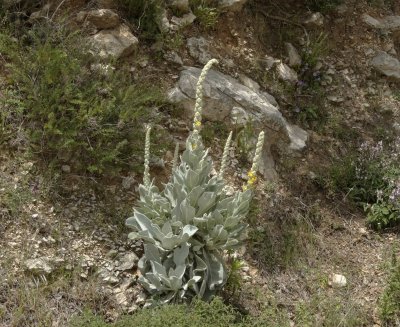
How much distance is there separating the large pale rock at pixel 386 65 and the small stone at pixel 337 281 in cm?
343

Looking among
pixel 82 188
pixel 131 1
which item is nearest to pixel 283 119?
pixel 131 1

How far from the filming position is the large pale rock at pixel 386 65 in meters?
7.26

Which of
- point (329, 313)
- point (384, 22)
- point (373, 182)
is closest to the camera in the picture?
point (329, 313)

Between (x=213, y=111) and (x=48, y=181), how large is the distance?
1.90m

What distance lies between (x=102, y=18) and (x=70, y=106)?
1275mm

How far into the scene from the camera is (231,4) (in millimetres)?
6312

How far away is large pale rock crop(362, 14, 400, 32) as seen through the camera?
768cm

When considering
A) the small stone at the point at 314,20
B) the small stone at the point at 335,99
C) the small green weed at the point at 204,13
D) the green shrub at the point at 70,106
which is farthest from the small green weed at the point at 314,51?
the green shrub at the point at 70,106

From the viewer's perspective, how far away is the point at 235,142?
18.3 feet

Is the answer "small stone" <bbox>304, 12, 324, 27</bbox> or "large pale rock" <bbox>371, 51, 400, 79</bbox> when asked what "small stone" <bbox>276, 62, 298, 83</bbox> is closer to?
"small stone" <bbox>304, 12, 324, 27</bbox>

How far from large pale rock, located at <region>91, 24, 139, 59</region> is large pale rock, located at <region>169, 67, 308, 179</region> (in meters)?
0.60

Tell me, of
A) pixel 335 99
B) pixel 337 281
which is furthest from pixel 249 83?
pixel 337 281

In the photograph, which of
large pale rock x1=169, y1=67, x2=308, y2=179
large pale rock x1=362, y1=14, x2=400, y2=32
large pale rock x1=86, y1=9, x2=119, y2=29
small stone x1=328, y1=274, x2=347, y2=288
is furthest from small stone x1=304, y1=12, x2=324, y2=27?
small stone x1=328, y1=274, x2=347, y2=288

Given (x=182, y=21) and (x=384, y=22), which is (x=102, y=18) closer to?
(x=182, y=21)
